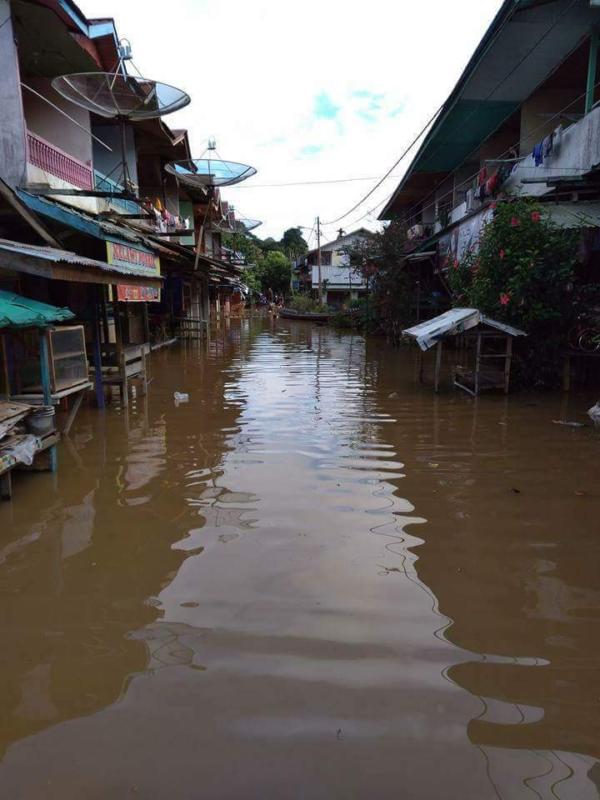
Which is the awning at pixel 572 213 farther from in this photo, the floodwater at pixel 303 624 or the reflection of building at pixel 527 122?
the floodwater at pixel 303 624

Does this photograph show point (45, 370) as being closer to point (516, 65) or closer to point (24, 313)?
point (24, 313)

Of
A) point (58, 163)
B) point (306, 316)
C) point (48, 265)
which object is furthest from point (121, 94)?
point (306, 316)

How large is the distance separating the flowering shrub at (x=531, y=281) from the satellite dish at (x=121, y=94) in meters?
6.26

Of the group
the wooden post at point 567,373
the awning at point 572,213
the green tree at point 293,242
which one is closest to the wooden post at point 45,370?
the awning at point 572,213

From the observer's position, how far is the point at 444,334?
10508mm

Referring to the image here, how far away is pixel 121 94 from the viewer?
10.1 meters

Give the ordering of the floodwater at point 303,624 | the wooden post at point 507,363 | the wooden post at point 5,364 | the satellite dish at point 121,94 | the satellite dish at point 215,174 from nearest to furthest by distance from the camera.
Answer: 1. the floodwater at point 303,624
2. the wooden post at point 5,364
3. the satellite dish at point 121,94
4. the wooden post at point 507,363
5. the satellite dish at point 215,174

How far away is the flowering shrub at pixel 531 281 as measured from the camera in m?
10.4

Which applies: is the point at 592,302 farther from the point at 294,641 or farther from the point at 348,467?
the point at 294,641

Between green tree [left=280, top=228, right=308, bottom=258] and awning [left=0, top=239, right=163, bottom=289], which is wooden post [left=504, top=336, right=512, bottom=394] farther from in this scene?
green tree [left=280, top=228, right=308, bottom=258]

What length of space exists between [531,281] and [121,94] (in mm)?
8070

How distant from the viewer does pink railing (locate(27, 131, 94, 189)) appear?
33.8 feet

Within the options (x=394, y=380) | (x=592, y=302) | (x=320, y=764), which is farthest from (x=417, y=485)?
(x=394, y=380)

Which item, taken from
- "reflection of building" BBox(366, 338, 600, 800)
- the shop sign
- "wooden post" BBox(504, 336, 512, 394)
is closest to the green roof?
the shop sign
